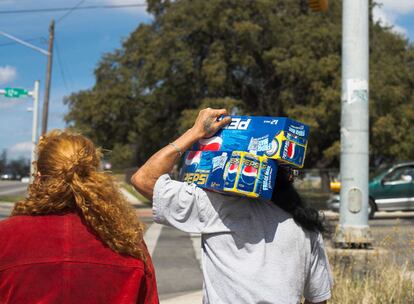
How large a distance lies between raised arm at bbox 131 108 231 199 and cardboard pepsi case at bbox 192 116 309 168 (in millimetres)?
46

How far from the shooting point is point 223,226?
237cm

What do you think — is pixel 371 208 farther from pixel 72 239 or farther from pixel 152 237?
pixel 72 239

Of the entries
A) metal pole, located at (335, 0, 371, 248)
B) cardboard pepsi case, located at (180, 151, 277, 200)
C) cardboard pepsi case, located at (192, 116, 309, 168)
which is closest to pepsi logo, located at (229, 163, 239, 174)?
cardboard pepsi case, located at (180, 151, 277, 200)

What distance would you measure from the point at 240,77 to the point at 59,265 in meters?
22.8

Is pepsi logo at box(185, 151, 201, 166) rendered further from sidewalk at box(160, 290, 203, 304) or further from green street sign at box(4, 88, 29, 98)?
green street sign at box(4, 88, 29, 98)

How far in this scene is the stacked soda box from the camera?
2236mm

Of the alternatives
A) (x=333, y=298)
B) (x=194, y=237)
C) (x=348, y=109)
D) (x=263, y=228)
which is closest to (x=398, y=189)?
(x=194, y=237)

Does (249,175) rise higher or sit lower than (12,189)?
higher

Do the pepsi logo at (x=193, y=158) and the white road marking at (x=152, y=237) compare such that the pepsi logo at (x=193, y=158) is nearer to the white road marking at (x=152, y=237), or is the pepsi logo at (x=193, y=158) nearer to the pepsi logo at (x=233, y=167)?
the pepsi logo at (x=233, y=167)

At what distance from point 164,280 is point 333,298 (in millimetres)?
3903

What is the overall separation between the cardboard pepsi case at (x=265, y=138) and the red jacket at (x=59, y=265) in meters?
0.71

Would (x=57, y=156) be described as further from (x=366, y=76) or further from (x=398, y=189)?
(x=398, y=189)

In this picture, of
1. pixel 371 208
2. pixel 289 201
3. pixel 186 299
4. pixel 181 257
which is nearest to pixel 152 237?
pixel 181 257

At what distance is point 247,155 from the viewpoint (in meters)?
2.27
